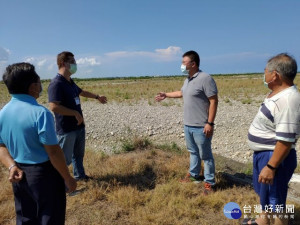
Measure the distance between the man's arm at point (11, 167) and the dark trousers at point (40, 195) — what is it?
4 cm

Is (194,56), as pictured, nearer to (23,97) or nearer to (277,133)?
(277,133)

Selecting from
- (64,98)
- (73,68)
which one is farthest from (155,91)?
(64,98)

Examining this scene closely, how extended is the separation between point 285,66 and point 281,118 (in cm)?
45

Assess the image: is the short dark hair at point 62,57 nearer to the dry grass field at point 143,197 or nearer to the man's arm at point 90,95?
the man's arm at point 90,95

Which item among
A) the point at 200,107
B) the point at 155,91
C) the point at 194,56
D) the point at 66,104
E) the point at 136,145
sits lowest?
the point at 136,145

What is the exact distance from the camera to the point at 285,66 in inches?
83.0

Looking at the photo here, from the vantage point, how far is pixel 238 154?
632cm

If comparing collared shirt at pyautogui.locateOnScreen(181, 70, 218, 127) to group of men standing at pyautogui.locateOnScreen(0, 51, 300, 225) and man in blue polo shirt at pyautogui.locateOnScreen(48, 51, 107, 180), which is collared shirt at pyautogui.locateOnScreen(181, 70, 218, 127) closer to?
group of men standing at pyautogui.locateOnScreen(0, 51, 300, 225)

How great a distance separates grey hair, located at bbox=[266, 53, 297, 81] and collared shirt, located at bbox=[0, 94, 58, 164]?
6.38 ft

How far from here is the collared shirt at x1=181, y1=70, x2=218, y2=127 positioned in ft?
10.9

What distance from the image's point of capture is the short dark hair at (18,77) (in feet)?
6.10

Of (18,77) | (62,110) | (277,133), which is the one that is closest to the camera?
(18,77)

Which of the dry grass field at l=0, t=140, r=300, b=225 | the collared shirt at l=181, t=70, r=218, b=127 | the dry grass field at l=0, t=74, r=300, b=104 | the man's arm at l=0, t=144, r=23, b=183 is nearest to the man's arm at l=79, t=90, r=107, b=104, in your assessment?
the dry grass field at l=0, t=140, r=300, b=225

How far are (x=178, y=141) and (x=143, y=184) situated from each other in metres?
3.63
